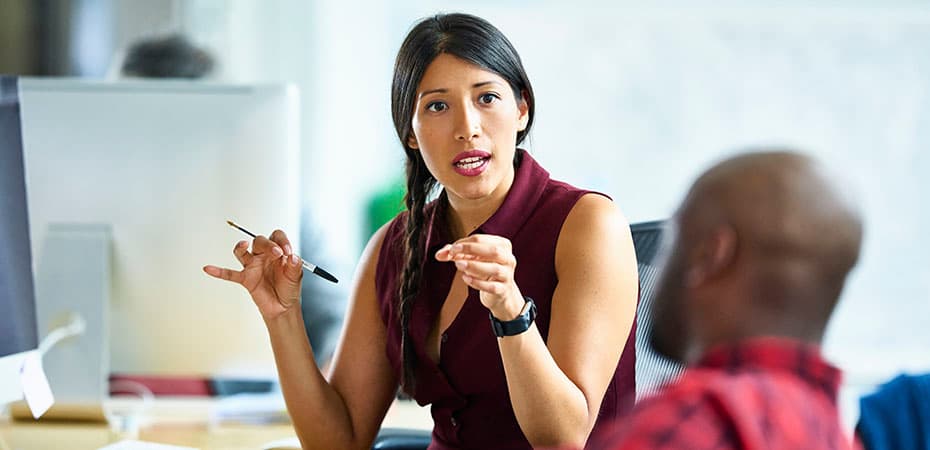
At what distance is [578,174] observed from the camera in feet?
11.7

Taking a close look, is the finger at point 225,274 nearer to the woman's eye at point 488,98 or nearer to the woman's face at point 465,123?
the woman's face at point 465,123

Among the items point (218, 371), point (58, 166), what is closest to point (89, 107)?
point (58, 166)

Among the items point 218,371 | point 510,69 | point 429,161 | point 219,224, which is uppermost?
point 510,69

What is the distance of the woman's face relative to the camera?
4.87 ft

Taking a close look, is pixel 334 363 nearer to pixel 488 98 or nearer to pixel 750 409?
pixel 488 98

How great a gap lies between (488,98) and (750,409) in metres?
0.80

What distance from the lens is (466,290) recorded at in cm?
156

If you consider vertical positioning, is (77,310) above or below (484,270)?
below

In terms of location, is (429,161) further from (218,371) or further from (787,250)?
(787,250)

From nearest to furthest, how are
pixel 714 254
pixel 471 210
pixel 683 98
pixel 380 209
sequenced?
pixel 714 254 → pixel 471 210 → pixel 683 98 → pixel 380 209

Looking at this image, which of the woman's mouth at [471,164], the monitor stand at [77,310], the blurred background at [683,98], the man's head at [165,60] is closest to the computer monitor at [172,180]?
the monitor stand at [77,310]

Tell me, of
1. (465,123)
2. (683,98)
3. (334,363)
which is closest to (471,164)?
(465,123)

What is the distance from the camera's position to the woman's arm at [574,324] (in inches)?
49.9

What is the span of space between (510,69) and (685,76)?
205 cm
